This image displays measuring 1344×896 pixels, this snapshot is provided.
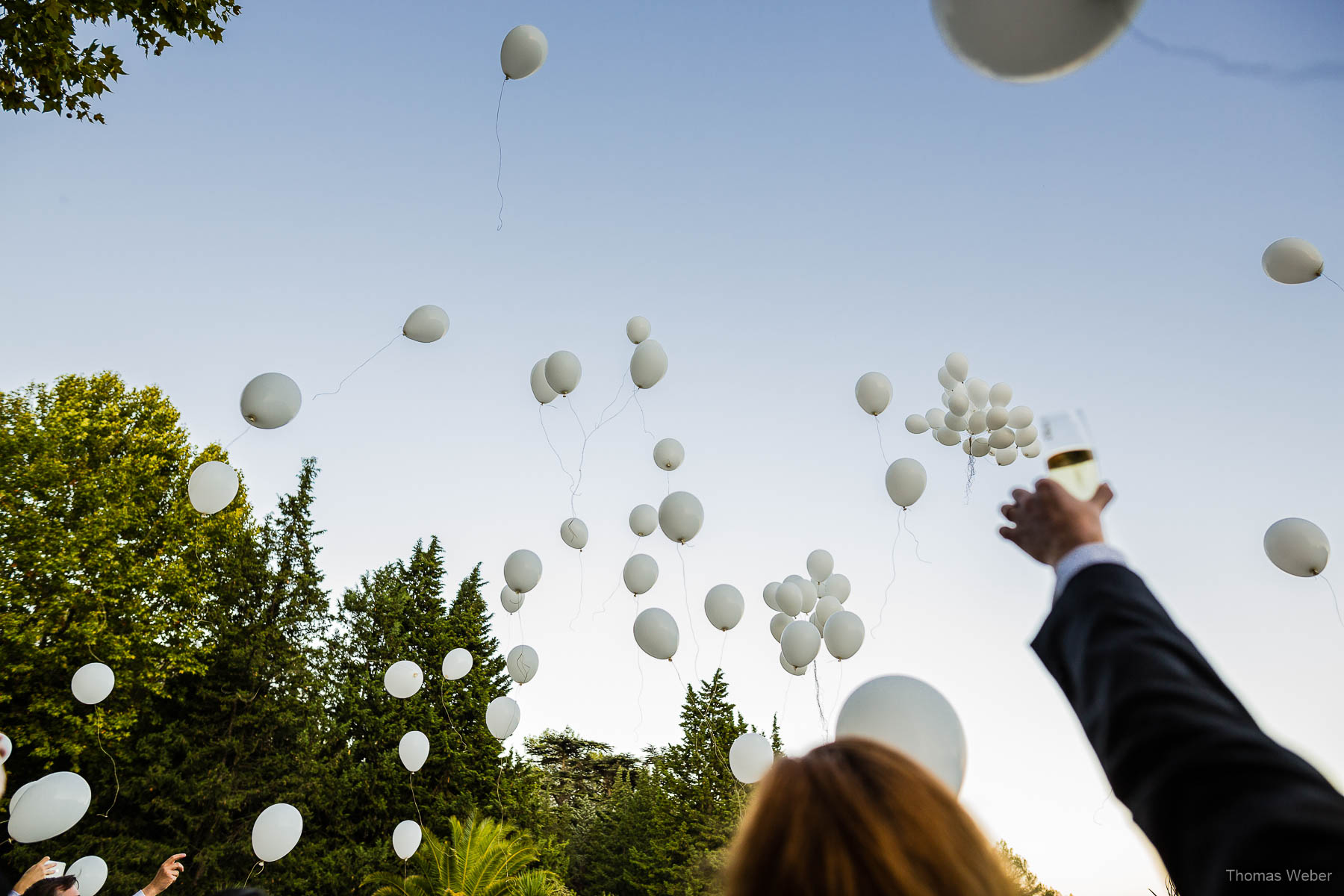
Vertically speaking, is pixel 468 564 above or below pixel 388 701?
above

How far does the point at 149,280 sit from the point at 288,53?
4.46 metres

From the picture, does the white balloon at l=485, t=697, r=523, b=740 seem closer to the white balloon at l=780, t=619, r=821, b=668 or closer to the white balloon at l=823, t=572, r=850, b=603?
the white balloon at l=780, t=619, r=821, b=668

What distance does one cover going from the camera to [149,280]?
11.0 metres

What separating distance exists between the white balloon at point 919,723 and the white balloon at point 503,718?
5.65m

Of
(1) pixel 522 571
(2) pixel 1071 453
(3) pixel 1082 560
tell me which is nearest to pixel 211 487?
(1) pixel 522 571

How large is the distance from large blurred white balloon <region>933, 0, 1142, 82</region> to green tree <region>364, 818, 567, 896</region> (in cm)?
1301

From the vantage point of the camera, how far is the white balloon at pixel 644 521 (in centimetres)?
794

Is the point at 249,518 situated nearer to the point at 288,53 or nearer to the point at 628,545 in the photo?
the point at 288,53

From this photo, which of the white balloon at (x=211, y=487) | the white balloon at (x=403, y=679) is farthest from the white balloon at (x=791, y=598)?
the white balloon at (x=211, y=487)

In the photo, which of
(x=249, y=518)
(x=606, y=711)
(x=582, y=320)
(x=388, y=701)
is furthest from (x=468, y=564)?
(x=582, y=320)

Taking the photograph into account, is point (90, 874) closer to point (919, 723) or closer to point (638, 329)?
point (638, 329)

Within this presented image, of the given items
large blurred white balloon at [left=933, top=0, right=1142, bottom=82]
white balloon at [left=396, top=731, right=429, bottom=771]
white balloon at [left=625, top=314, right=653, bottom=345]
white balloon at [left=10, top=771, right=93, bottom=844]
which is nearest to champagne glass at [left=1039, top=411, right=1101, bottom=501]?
large blurred white balloon at [left=933, top=0, right=1142, bottom=82]

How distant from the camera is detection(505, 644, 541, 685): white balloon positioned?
334 inches

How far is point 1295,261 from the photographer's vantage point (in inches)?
192
